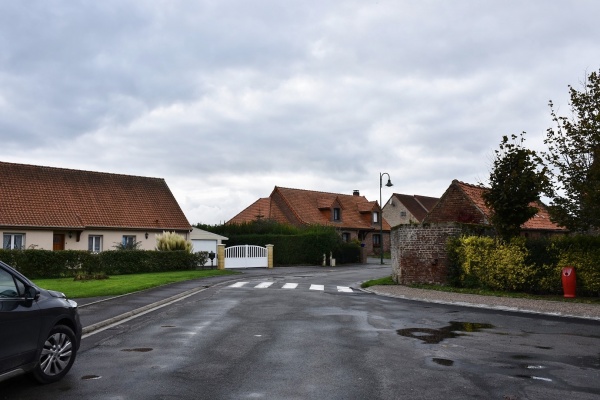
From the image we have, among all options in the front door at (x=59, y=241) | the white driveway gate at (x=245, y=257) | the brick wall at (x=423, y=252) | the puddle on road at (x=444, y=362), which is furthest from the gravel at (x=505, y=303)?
the front door at (x=59, y=241)

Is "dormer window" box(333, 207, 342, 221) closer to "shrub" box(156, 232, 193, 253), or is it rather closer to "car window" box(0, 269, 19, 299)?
"shrub" box(156, 232, 193, 253)

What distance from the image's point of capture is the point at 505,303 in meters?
16.0

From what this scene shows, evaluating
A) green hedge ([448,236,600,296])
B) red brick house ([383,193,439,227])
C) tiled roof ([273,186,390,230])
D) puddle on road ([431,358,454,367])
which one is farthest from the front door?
red brick house ([383,193,439,227])

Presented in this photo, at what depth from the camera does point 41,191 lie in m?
34.4

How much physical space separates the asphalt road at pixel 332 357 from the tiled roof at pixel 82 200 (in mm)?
21947

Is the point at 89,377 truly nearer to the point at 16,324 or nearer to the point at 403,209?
the point at 16,324

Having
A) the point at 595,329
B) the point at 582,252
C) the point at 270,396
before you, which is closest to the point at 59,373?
the point at 270,396

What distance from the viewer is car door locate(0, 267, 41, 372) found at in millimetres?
5941

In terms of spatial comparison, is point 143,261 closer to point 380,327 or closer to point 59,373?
point 380,327

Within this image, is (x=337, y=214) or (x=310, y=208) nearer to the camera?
(x=310, y=208)

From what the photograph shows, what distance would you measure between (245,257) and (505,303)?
77.4 feet

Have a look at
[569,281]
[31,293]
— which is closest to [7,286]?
[31,293]

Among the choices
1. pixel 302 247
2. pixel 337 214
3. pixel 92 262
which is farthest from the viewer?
pixel 337 214

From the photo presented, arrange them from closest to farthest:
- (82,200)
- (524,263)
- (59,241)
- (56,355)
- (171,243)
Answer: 1. (56,355)
2. (524,263)
3. (59,241)
4. (171,243)
5. (82,200)
